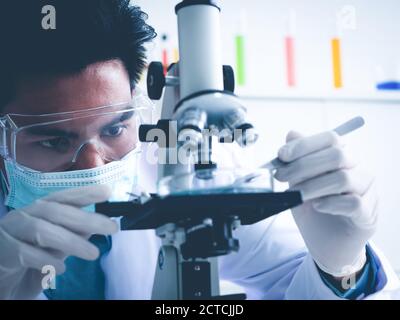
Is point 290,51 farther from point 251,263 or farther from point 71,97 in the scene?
point 71,97

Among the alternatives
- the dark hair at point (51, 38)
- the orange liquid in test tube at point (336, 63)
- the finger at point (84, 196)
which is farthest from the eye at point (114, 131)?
the orange liquid in test tube at point (336, 63)

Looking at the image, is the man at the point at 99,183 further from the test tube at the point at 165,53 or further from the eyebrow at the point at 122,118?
the test tube at the point at 165,53

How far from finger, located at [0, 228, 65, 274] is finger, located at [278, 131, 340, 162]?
486mm

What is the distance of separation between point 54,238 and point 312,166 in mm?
507

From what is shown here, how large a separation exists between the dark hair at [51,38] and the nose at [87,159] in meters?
0.19

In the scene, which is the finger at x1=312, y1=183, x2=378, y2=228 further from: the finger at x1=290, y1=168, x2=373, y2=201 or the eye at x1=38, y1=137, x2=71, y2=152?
the eye at x1=38, y1=137, x2=71, y2=152

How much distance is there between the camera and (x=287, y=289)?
1254 millimetres

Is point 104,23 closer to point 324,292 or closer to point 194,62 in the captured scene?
point 194,62

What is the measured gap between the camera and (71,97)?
1.14 meters

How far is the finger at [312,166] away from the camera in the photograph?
874 mm

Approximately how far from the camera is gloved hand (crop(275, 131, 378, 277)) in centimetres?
88

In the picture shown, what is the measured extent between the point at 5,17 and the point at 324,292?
3.23 ft

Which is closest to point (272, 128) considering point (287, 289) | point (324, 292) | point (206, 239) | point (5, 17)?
point (287, 289)

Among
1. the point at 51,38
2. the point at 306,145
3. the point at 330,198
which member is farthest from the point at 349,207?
the point at 51,38
